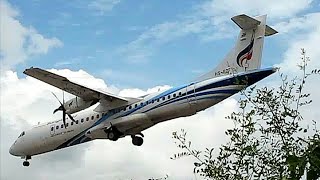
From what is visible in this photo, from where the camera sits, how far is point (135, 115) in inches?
1793

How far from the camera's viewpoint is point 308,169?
638cm

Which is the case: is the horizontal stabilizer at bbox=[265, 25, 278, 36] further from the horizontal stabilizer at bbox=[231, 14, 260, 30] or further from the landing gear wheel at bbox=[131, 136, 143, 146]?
the landing gear wheel at bbox=[131, 136, 143, 146]

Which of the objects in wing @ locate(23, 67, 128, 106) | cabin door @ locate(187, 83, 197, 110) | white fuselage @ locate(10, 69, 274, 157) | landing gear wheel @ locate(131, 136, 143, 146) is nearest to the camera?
white fuselage @ locate(10, 69, 274, 157)

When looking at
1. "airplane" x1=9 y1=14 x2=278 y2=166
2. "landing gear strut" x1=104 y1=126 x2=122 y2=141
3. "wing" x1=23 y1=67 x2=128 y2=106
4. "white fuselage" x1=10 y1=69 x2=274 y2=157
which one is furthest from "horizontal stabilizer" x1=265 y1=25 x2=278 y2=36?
"landing gear strut" x1=104 y1=126 x2=122 y2=141

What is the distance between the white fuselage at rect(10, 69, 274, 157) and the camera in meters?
42.0

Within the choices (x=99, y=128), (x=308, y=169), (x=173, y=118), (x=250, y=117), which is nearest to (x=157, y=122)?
(x=173, y=118)

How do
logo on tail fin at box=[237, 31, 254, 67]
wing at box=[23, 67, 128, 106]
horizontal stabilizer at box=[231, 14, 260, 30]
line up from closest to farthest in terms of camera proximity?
horizontal stabilizer at box=[231, 14, 260, 30]
logo on tail fin at box=[237, 31, 254, 67]
wing at box=[23, 67, 128, 106]

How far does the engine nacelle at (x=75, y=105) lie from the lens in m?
47.0

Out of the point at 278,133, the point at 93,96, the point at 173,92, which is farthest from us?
the point at 93,96

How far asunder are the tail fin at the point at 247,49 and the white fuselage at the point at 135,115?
7.79ft

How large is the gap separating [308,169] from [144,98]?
40103 millimetres

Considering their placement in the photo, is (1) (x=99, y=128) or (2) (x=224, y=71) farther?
(1) (x=99, y=128)

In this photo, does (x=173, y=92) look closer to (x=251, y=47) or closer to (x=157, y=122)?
(x=157, y=122)

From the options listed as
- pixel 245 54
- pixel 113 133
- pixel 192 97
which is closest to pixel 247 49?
pixel 245 54
